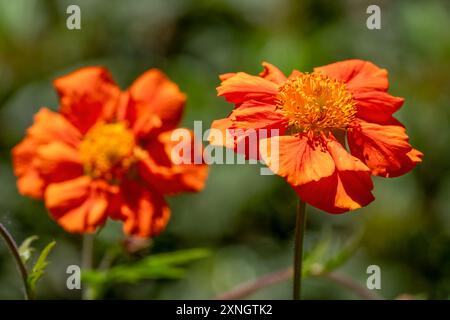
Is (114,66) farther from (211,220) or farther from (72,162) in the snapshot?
(72,162)

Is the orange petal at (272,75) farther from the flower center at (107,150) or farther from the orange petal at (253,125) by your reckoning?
the flower center at (107,150)

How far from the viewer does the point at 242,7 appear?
221 centimetres

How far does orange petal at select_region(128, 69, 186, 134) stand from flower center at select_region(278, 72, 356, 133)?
338mm

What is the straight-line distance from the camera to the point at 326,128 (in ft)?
3.29

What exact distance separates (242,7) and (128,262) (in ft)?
3.41

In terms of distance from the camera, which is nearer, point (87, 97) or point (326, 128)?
point (326, 128)

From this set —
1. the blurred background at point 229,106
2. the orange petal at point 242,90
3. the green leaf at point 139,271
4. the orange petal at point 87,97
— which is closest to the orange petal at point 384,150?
the orange petal at point 242,90

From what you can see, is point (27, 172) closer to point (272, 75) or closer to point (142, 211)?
point (142, 211)

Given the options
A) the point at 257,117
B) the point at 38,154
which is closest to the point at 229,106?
the point at 38,154

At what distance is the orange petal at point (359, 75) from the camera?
1058 mm

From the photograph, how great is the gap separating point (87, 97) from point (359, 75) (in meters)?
0.46

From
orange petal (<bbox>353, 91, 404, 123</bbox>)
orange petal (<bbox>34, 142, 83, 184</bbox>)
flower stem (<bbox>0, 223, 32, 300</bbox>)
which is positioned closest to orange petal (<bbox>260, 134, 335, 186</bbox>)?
orange petal (<bbox>353, 91, 404, 123</bbox>)

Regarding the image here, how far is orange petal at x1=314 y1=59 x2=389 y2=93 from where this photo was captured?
1.06m

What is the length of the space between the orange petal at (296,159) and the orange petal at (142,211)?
1.15 feet
